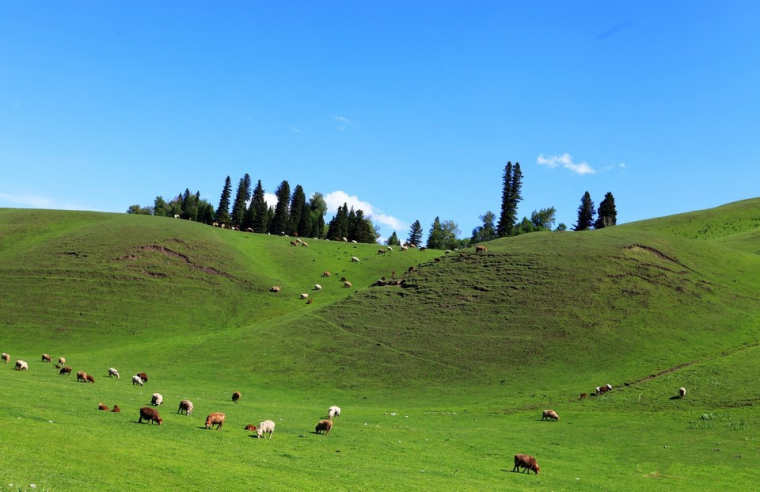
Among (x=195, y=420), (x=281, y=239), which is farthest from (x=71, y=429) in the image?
(x=281, y=239)

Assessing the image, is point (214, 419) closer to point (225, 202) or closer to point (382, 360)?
point (382, 360)

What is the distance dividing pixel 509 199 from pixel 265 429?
493ft

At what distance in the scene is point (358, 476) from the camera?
76.1ft

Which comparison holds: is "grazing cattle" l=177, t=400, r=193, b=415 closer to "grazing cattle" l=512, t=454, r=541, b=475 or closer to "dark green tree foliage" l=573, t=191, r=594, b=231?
"grazing cattle" l=512, t=454, r=541, b=475

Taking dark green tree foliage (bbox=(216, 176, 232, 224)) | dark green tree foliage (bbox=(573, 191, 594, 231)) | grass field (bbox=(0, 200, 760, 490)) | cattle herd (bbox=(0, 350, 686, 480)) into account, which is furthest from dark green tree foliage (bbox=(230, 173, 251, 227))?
cattle herd (bbox=(0, 350, 686, 480))

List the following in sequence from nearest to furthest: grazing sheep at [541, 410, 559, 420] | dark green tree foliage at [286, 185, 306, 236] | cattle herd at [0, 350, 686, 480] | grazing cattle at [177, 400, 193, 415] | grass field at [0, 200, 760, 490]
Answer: grass field at [0, 200, 760, 490] → cattle herd at [0, 350, 686, 480] → grazing cattle at [177, 400, 193, 415] → grazing sheep at [541, 410, 559, 420] → dark green tree foliage at [286, 185, 306, 236]

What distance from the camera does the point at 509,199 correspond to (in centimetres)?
17162

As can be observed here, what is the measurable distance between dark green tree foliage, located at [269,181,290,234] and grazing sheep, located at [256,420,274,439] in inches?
5785

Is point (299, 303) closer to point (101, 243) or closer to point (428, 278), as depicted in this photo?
point (428, 278)

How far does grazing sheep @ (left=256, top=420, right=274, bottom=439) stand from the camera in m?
30.1

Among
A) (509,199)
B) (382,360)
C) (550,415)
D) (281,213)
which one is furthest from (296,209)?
(550,415)

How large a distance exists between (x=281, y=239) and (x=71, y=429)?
360 feet

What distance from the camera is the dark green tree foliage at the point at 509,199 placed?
17090cm

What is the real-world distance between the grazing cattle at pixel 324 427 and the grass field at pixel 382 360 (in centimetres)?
75
